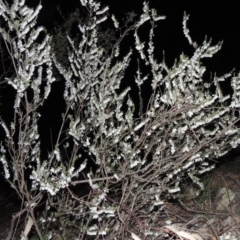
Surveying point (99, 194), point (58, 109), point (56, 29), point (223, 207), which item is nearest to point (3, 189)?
point (58, 109)

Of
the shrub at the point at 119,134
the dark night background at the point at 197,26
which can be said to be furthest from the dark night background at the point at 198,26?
the shrub at the point at 119,134

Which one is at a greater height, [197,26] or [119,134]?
[119,134]

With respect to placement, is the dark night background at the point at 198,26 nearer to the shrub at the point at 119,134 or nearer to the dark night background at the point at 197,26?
the dark night background at the point at 197,26

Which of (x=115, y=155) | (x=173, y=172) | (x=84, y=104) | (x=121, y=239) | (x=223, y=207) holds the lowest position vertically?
(x=223, y=207)

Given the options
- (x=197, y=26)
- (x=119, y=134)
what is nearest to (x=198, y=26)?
(x=197, y=26)

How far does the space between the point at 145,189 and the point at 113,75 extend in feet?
2.75

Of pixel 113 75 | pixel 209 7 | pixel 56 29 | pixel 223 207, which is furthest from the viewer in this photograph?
pixel 209 7

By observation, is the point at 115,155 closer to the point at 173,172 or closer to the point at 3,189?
the point at 173,172

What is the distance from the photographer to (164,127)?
368 centimetres

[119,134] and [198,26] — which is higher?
[119,134]

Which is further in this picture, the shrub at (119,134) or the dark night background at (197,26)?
the dark night background at (197,26)

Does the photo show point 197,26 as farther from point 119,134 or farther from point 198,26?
point 119,134

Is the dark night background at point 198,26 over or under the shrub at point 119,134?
under

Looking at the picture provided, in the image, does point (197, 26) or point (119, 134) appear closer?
point (119, 134)
